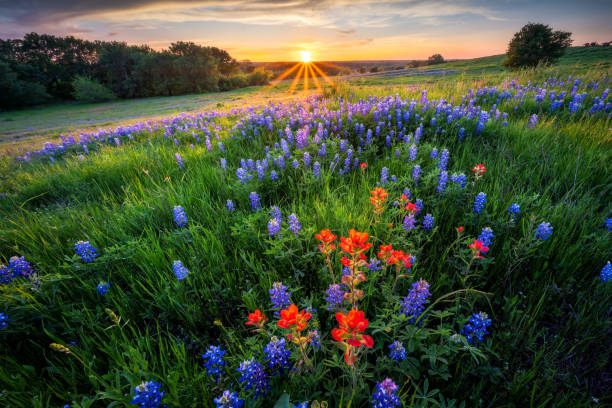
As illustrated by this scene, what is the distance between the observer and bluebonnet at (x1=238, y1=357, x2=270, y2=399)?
52.9 inches

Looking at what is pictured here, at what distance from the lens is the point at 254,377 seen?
1.37m

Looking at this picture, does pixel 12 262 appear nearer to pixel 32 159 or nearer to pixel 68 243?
pixel 68 243

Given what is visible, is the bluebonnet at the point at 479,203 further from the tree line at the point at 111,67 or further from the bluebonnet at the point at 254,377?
the tree line at the point at 111,67

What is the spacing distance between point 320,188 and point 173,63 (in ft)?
196

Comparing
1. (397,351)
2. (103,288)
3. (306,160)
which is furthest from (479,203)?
(103,288)

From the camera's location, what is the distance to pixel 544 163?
131 inches

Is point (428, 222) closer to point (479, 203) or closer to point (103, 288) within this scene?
point (479, 203)

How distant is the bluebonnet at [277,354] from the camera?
1402mm

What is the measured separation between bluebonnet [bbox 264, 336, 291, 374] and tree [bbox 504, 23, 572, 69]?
40.1 meters

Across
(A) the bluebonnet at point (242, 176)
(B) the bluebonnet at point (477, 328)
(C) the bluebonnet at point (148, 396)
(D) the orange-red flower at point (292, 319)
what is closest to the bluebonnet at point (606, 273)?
(B) the bluebonnet at point (477, 328)

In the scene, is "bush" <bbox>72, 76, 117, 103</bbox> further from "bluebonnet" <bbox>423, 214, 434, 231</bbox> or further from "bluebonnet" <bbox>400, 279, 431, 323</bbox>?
"bluebonnet" <bbox>400, 279, 431, 323</bbox>

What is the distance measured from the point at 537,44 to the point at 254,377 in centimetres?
4250

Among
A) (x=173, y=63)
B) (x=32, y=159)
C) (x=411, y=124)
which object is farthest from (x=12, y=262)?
(x=173, y=63)

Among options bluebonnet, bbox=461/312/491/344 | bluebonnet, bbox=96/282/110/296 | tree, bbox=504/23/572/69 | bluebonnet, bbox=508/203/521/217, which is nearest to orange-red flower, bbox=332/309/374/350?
bluebonnet, bbox=461/312/491/344
